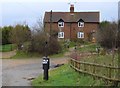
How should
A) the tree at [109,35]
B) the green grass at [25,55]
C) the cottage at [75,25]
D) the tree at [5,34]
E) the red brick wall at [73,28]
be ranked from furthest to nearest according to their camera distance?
the red brick wall at [73,28], the cottage at [75,25], the tree at [5,34], the green grass at [25,55], the tree at [109,35]

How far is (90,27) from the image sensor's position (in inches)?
2923

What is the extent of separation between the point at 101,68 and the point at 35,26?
143 ft

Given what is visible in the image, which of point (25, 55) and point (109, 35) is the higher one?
point (109, 35)

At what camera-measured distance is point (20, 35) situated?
5491 cm

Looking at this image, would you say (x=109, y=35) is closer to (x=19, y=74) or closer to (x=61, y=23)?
(x=19, y=74)

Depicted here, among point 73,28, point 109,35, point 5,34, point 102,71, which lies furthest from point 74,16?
point 102,71

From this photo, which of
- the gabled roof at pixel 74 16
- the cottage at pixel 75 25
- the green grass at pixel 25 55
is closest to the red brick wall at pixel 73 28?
the cottage at pixel 75 25

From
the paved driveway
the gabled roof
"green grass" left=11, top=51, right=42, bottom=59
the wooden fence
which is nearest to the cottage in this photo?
the gabled roof

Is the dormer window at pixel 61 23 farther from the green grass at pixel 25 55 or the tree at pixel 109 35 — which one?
the tree at pixel 109 35

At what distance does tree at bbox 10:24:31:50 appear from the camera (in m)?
54.4

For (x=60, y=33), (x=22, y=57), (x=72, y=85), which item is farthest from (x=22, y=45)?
(x=72, y=85)

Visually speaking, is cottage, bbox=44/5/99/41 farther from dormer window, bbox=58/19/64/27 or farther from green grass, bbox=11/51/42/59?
green grass, bbox=11/51/42/59

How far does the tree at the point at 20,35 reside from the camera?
5441cm

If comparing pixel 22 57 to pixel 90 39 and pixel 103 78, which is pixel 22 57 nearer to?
pixel 90 39
